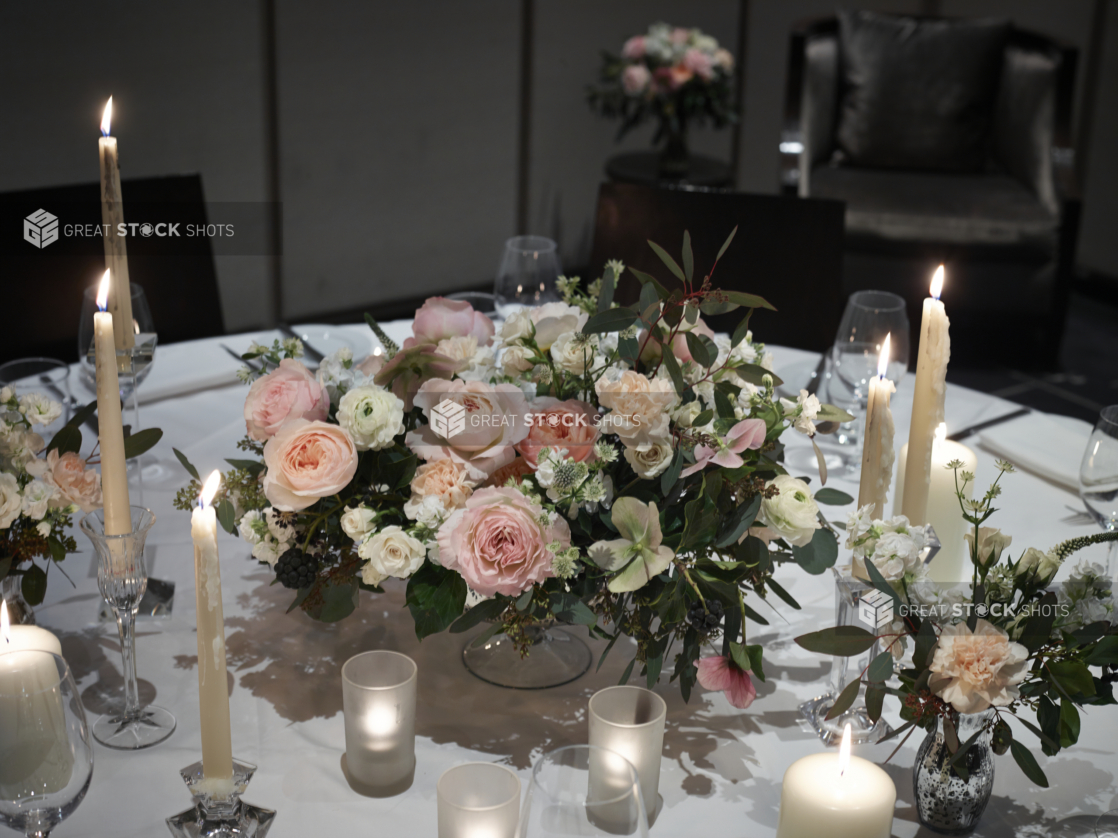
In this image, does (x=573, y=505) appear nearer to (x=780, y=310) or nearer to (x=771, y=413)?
(x=771, y=413)

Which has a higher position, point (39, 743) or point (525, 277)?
point (525, 277)

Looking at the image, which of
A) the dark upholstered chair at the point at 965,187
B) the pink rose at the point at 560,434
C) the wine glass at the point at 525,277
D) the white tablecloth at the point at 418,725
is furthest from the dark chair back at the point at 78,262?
the dark upholstered chair at the point at 965,187

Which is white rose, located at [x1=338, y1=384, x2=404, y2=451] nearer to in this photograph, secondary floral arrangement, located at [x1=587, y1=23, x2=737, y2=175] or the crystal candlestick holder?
the crystal candlestick holder

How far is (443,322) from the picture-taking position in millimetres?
1038

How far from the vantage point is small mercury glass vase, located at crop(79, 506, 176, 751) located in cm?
93

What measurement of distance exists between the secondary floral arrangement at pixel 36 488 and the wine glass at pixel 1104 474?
972mm

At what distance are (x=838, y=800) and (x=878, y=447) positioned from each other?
299mm

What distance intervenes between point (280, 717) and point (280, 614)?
0.17 metres

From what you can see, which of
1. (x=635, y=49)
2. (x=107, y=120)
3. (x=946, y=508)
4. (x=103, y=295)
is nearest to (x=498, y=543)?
(x=103, y=295)

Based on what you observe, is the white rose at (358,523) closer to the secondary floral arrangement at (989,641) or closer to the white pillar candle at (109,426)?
the white pillar candle at (109,426)

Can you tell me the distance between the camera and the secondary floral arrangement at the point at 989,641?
32.0 inches

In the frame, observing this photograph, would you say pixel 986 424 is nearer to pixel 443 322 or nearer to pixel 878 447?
pixel 878 447

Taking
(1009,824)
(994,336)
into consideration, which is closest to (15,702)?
(1009,824)

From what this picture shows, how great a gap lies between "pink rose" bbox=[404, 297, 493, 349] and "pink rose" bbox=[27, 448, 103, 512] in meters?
0.33
